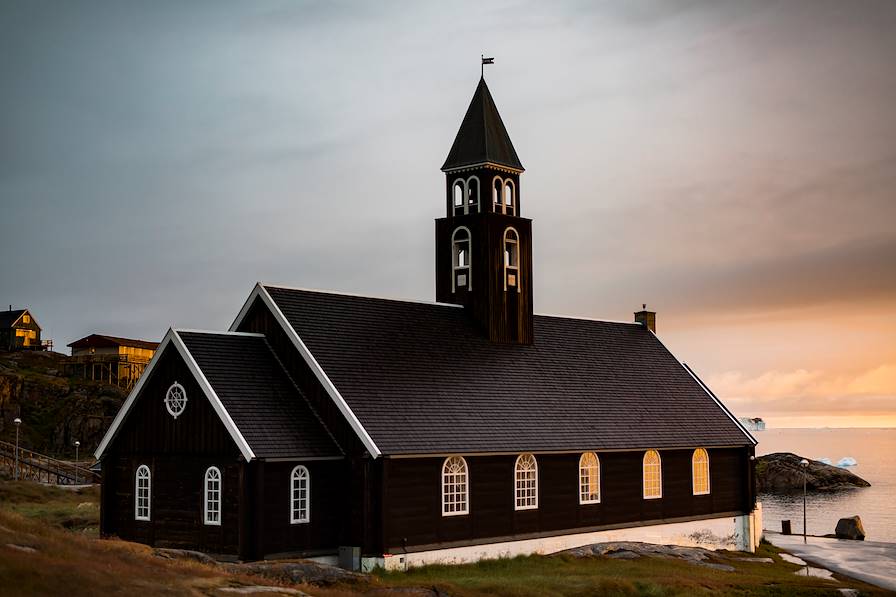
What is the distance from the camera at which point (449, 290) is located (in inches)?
1805

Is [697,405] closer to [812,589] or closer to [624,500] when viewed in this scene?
[624,500]

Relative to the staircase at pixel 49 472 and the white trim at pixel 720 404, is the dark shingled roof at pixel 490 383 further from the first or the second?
the staircase at pixel 49 472

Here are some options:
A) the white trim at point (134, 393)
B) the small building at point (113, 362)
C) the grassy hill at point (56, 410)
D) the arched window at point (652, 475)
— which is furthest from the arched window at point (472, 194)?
the small building at point (113, 362)

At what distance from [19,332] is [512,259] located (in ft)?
376

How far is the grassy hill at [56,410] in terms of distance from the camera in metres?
99.1

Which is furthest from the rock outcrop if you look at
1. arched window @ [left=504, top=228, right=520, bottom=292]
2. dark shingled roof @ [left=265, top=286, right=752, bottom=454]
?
arched window @ [left=504, top=228, right=520, bottom=292]

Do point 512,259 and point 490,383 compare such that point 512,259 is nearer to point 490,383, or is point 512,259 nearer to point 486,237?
point 486,237

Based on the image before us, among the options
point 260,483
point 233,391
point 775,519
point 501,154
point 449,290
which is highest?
point 501,154

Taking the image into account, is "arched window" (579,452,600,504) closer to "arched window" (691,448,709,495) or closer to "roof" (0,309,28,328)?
"arched window" (691,448,709,495)

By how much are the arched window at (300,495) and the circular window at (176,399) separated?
14.1 feet

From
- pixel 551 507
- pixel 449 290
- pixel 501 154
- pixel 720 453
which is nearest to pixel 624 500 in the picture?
pixel 551 507

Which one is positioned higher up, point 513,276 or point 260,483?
point 513,276

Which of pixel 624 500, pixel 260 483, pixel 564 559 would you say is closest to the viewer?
pixel 260 483

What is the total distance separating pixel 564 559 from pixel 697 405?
546 inches
